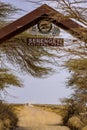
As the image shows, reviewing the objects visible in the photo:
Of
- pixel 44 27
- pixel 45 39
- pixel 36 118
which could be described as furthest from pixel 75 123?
pixel 44 27

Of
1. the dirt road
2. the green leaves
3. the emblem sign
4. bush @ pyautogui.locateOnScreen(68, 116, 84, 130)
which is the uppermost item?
the emblem sign

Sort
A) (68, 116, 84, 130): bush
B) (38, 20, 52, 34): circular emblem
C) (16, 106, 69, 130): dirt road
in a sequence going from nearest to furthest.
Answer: (38, 20, 52, 34): circular emblem
(68, 116, 84, 130): bush
(16, 106, 69, 130): dirt road

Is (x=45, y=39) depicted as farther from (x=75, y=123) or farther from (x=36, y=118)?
(x=36, y=118)

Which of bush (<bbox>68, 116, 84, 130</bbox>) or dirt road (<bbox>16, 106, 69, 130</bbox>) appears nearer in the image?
bush (<bbox>68, 116, 84, 130</bbox>)

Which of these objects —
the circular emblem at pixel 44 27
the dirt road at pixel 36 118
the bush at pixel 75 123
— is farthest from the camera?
the dirt road at pixel 36 118

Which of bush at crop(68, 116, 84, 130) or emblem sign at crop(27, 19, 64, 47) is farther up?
emblem sign at crop(27, 19, 64, 47)

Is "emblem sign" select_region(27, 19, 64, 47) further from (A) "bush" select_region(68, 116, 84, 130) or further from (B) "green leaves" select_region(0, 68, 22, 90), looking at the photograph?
(B) "green leaves" select_region(0, 68, 22, 90)

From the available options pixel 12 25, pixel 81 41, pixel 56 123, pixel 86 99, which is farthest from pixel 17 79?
pixel 81 41

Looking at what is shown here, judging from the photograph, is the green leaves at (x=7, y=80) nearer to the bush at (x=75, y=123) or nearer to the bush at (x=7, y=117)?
the bush at (x=7, y=117)

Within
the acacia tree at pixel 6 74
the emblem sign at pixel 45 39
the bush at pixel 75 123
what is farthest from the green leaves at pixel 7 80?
the emblem sign at pixel 45 39

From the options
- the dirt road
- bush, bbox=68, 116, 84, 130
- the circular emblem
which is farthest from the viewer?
the dirt road

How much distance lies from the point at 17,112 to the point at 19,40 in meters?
3.25

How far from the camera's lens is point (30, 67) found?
70.2ft

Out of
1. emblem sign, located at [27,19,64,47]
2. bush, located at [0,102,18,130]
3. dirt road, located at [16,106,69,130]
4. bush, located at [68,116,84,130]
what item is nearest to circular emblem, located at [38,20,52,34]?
Answer: emblem sign, located at [27,19,64,47]
